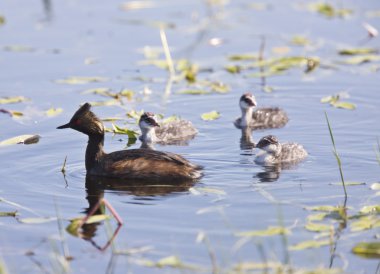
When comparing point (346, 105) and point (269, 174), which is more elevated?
point (346, 105)

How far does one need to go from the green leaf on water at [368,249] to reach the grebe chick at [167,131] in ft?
19.9

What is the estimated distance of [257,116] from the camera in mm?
16797

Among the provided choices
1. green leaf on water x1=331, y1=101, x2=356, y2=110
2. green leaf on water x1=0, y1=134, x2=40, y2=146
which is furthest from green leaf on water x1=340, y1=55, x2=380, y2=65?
green leaf on water x1=0, y1=134, x2=40, y2=146

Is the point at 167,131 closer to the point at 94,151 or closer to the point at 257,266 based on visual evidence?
the point at 94,151

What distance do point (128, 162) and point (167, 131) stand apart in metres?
2.64

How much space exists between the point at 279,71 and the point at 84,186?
275 inches

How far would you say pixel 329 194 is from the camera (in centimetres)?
1204

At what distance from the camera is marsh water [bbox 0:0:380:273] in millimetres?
10047

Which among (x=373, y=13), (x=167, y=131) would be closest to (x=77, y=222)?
(x=167, y=131)

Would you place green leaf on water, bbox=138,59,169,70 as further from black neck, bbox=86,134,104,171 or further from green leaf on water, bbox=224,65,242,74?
black neck, bbox=86,134,104,171

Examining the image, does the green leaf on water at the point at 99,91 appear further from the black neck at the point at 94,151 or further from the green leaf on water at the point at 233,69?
the black neck at the point at 94,151

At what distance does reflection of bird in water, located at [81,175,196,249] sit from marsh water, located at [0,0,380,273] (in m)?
0.05

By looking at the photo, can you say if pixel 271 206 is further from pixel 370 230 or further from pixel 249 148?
pixel 249 148

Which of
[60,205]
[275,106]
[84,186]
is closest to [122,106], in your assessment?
[275,106]
